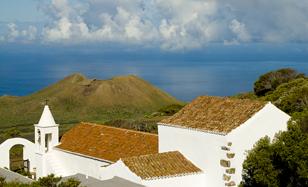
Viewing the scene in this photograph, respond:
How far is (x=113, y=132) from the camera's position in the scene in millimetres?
30375

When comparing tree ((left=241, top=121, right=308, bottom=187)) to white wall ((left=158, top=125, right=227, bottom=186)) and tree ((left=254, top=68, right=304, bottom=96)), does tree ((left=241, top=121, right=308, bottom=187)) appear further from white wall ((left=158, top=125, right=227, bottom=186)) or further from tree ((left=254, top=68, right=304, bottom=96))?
tree ((left=254, top=68, right=304, bottom=96))

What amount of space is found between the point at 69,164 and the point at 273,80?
36.4 meters

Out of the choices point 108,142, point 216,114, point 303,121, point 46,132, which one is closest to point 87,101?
point 46,132

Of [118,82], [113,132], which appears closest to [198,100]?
[113,132]

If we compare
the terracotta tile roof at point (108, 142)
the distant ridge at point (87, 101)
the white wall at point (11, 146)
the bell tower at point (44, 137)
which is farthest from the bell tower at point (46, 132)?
the distant ridge at point (87, 101)

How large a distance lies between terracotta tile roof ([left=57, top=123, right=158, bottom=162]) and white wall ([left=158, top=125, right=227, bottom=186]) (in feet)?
6.69

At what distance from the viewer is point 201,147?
24.2m

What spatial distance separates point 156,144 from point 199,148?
4.21 m

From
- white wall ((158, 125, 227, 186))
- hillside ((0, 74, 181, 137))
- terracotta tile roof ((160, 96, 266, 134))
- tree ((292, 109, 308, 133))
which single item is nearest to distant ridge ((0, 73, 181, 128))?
hillside ((0, 74, 181, 137))

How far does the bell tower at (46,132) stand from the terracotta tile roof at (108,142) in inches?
24.6

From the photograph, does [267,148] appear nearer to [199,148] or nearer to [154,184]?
[199,148]

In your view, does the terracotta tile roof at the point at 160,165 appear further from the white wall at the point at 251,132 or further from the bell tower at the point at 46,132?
the bell tower at the point at 46,132

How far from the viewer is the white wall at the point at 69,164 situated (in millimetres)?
28375

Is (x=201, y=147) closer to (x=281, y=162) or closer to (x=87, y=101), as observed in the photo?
(x=281, y=162)
